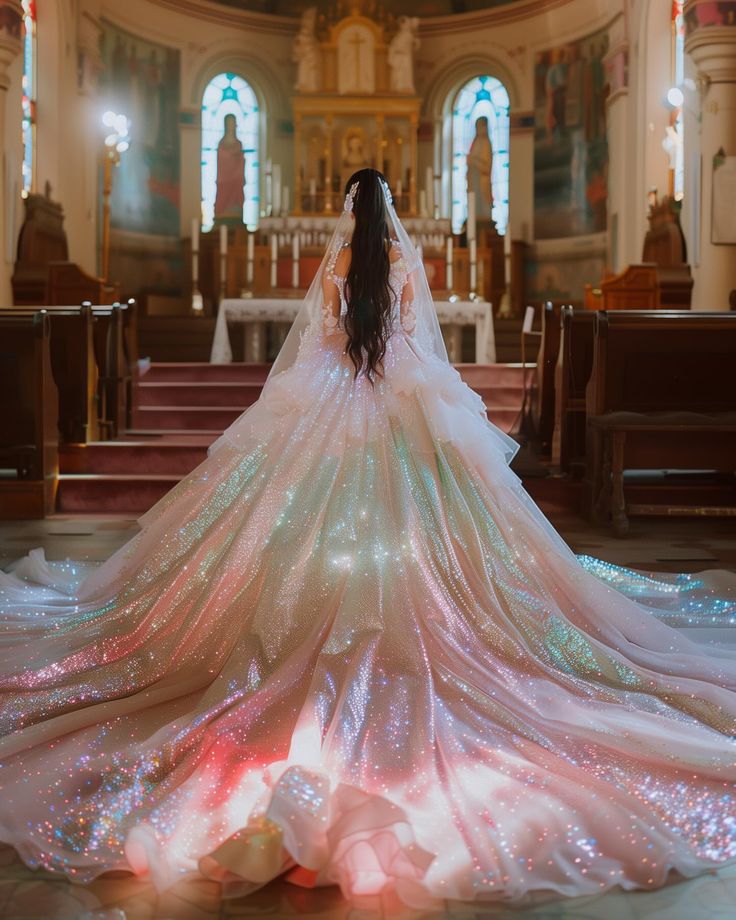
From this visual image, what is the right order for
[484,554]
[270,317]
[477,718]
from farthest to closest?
1. [270,317]
2. [484,554]
3. [477,718]

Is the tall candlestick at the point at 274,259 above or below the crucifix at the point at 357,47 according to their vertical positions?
below

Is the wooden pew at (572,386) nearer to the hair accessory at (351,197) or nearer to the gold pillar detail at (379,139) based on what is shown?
the hair accessory at (351,197)

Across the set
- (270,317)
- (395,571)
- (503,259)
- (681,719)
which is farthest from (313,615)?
(503,259)

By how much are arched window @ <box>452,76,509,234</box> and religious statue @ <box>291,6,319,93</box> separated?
79.7 inches

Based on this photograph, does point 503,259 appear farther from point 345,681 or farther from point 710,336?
point 345,681

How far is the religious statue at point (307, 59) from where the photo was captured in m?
15.1

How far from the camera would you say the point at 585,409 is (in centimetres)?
709

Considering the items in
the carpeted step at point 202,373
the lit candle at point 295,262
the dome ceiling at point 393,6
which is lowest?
the carpeted step at point 202,373

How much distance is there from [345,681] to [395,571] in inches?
16.3

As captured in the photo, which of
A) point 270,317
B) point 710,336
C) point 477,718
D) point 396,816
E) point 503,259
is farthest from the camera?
point 503,259

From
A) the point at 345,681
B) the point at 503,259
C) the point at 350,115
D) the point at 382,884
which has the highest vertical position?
the point at 350,115

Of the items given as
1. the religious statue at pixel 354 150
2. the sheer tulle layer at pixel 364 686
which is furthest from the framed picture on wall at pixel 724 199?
the sheer tulle layer at pixel 364 686

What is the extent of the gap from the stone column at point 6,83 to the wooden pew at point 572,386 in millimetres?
6162

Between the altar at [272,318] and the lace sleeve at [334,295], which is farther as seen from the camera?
the altar at [272,318]
